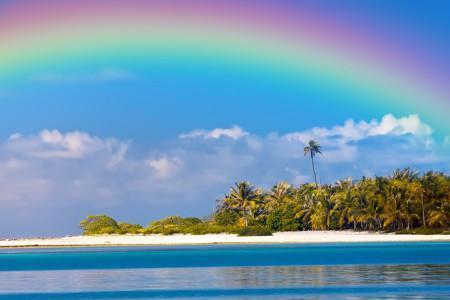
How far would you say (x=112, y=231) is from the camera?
148 metres

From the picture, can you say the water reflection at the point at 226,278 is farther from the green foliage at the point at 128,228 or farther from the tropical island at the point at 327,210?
the green foliage at the point at 128,228

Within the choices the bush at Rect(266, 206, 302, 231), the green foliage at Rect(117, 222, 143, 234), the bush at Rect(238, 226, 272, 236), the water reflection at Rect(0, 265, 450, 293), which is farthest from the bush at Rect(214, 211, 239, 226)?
the water reflection at Rect(0, 265, 450, 293)

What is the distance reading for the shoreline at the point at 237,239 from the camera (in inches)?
4456

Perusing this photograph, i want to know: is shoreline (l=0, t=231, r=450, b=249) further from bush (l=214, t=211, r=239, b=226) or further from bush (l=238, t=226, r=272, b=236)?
bush (l=214, t=211, r=239, b=226)

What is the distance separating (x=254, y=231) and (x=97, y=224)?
37.2 meters

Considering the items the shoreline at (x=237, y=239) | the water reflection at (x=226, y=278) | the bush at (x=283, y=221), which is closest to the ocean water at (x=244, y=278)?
the water reflection at (x=226, y=278)

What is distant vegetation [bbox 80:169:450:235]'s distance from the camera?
11725 centimetres

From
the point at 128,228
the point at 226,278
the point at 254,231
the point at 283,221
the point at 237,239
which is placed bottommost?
the point at 226,278

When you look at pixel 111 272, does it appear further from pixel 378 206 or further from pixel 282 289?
pixel 378 206

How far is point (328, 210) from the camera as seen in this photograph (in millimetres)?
129375

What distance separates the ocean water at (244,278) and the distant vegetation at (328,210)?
139 ft

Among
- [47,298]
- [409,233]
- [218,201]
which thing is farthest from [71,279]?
[218,201]

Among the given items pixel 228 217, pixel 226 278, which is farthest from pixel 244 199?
pixel 226 278

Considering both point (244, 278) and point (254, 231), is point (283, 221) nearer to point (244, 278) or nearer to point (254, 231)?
point (254, 231)
